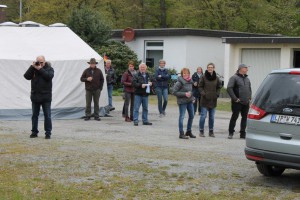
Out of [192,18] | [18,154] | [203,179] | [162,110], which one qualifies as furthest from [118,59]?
[203,179]

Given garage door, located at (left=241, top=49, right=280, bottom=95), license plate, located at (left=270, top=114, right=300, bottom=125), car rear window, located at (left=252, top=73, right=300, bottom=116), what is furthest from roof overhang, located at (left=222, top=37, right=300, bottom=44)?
license plate, located at (left=270, top=114, right=300, bottom=125)

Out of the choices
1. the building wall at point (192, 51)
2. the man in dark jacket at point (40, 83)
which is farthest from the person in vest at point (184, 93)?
the building wall at point (192, 51)

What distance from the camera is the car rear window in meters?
8.25

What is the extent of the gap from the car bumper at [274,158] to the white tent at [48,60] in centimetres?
1002

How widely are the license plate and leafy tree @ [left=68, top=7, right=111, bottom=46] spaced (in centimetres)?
2209

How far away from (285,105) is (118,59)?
2149 centimetres

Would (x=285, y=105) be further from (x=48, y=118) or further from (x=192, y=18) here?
(x=192, y=18)

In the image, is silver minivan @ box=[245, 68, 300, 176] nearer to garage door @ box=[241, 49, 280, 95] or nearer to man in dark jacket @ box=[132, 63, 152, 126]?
man in dark jacket @ box=[132, 63, 152, 126]

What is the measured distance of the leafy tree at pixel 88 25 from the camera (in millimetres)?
29562

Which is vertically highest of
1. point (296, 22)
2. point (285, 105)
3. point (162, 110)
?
point (296, 22)

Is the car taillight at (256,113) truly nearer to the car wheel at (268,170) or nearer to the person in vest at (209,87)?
the car wheel at (268,170)

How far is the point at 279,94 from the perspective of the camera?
8414 mm

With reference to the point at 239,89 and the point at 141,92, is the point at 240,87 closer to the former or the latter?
the point at 239,89

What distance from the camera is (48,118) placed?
12.8 metres
